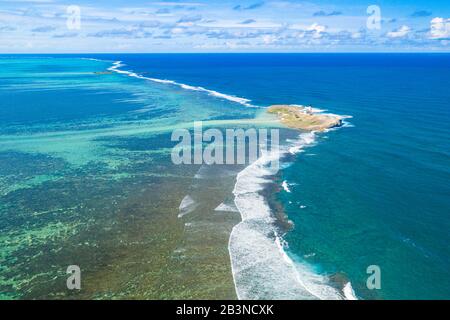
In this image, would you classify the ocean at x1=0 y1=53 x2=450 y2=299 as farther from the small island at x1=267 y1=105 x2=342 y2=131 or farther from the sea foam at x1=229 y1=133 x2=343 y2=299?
the small island at x1=267 y1=105 x2=342 y2=131

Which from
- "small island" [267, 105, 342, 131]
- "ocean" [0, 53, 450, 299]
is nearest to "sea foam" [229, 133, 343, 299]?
"ocean" [0, 53, 450, 299]

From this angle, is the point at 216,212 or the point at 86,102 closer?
the point at 216,212

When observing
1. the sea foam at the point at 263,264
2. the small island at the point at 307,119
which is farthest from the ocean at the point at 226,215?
the small island at the point at 307,119

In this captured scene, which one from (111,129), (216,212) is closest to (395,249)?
(216,212)

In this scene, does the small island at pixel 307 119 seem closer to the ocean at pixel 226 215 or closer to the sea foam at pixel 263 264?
the ocean at pixel 226 215

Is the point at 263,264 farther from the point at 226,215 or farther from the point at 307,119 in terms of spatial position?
the point at 307,119

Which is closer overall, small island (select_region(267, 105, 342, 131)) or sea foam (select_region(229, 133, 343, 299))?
sea foam (select_region(229, 133, 343, 299))

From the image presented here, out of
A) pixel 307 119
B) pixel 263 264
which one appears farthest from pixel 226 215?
pixel 307 119

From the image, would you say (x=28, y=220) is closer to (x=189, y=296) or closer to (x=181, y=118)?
(x=189, y=296)
